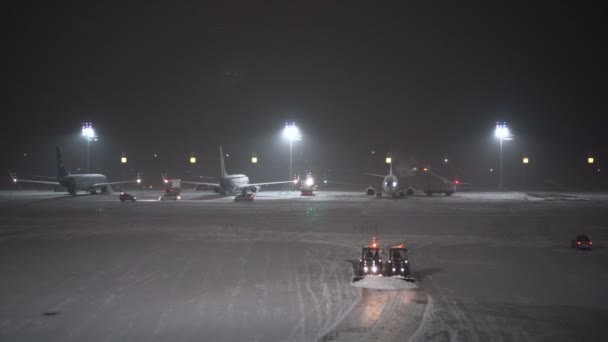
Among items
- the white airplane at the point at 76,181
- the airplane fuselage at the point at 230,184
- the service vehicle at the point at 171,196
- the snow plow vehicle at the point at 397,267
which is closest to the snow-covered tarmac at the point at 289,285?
the snow plow vehicle at the point at 397,267

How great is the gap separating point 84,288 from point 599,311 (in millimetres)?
14777

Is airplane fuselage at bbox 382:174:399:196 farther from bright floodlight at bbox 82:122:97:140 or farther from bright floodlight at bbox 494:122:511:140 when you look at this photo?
bright floodlight at bbox 82:122:97:140

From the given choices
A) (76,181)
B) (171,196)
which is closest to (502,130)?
(171,196)

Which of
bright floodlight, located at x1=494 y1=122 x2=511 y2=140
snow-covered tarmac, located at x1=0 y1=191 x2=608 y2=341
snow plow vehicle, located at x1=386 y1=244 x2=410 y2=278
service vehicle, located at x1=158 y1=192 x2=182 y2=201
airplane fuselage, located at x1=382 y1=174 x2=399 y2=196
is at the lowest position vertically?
snow-covered tarmac, located at x1=0 y1=191 x2=608 y2=341

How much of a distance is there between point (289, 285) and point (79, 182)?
5969cm

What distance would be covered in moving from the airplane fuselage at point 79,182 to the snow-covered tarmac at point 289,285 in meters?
37.7

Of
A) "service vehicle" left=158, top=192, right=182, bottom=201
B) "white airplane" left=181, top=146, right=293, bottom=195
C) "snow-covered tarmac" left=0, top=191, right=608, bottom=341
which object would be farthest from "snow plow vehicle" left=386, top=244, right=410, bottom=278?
"white airplane" left=181, top=146, right=293, bottom=195

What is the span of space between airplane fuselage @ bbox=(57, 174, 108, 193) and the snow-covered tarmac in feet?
124

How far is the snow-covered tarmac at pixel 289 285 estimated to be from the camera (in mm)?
11016

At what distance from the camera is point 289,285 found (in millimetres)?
15281

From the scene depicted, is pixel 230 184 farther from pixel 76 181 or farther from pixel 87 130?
pixel 87 130

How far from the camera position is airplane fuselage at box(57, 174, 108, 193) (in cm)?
6481

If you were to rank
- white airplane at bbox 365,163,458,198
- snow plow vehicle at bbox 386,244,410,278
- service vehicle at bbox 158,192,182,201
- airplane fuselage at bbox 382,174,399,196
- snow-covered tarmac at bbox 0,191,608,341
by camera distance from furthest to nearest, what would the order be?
white airplane at bbox 365,163,458,198 < airplane fuselage at bbox 382,174,399,196 < service vehicle at bbox 158,192,182,201 < snow plow vehicle at bbox 386,244,410,278 < snow-covered tarmac at bbox 0,191,608,341

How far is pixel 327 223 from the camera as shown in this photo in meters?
32.7
